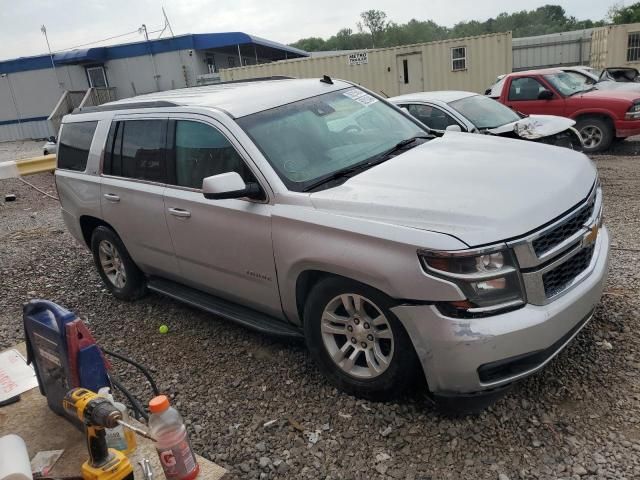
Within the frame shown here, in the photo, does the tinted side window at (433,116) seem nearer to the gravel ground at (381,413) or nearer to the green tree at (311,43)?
the gravel ground at (381,413)

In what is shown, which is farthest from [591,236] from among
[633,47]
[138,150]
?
[633,47]

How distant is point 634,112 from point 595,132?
732 millimetres

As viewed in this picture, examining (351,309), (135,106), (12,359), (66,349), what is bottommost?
(12,359)

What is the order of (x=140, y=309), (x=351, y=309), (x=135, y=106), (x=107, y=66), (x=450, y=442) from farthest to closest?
(x=107, y=66) < (x=140, y=309) < (x=135, y=106) < (x=351, y=309) < (x=450, y=442)

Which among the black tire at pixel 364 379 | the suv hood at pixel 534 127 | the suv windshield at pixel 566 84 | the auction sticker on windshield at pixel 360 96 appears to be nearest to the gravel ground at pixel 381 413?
the black tire at pixel 364 379

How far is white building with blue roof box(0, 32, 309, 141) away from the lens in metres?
27.5

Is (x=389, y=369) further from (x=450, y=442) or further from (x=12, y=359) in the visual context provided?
(x=12, y=359)

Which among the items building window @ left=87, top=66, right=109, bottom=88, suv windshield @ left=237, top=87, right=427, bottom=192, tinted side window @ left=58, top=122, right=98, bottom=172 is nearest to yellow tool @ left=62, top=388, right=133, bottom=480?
suv windshield @ left=237, top=87, right=427, bottom=192

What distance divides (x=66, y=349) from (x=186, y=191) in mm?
1577

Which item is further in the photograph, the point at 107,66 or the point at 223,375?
the point at 107,66

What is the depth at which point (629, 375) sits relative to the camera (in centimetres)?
309

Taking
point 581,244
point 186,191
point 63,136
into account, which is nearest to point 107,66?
point 63,136

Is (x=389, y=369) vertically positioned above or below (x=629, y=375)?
above

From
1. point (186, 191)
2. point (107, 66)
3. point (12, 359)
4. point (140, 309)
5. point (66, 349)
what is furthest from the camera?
point (107, 66)
